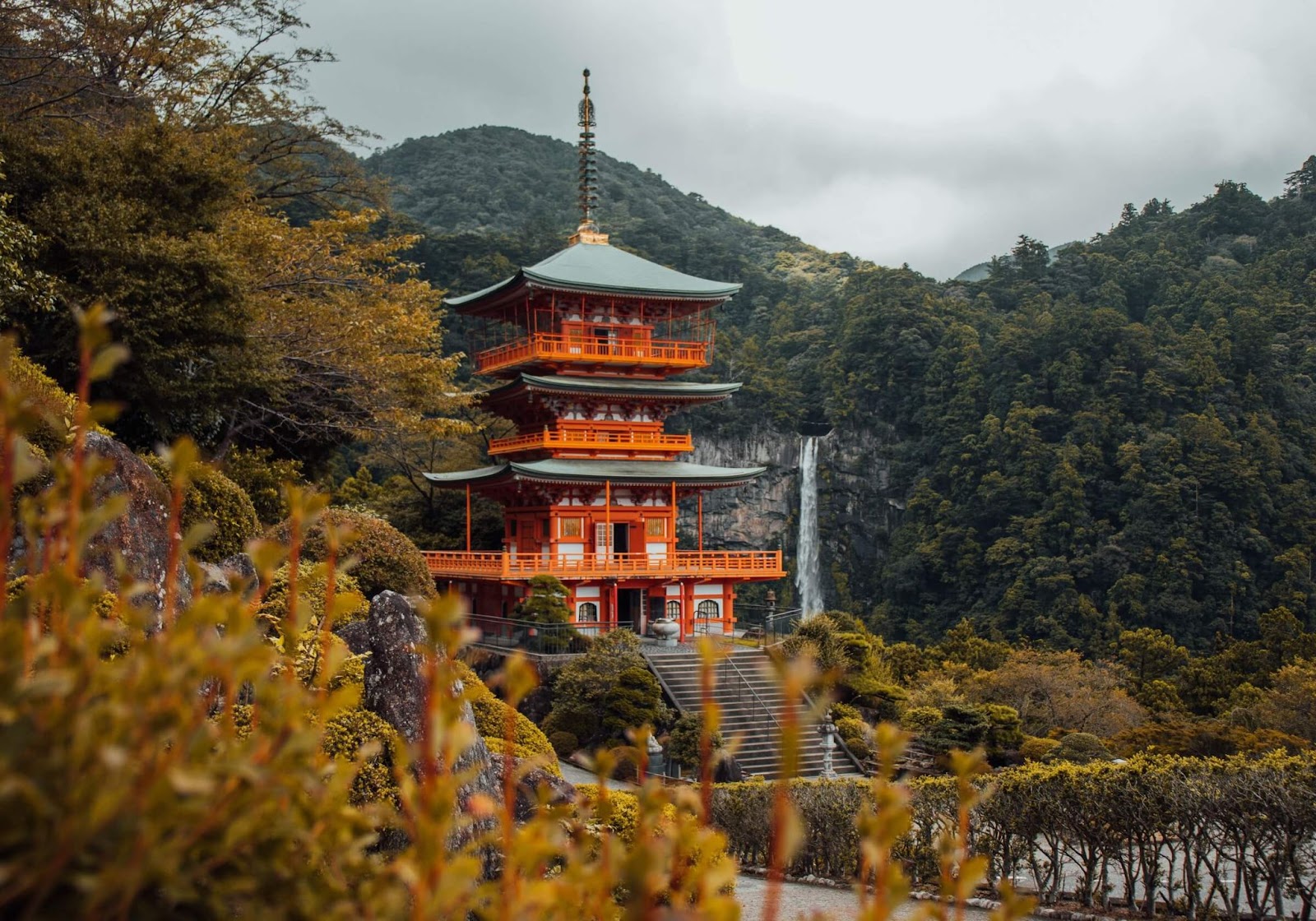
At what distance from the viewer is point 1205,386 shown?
153ft

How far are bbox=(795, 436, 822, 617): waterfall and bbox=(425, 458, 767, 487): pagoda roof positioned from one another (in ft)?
86.5

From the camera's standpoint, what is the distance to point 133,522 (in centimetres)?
774

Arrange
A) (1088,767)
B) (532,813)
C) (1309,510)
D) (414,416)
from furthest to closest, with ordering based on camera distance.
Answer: (1309,510), (414,416), (1088,767), (532,813)

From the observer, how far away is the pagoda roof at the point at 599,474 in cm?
2197

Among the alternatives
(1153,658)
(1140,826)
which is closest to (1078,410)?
(1153,658)

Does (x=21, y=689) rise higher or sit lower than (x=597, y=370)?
lower

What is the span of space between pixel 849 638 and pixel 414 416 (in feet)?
30.8

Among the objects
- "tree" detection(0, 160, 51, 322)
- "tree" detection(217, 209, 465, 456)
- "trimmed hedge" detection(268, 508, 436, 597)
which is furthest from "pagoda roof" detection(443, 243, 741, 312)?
"tree" detection(0, 160, 51, 322)

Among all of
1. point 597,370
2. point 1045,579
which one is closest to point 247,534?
point 597,370

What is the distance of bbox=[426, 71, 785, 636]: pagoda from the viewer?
74.4ft

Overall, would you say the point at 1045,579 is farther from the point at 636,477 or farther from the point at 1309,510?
the point at 636,477

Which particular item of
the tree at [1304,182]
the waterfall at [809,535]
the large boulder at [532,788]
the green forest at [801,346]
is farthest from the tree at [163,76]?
the tree at [1304,182]

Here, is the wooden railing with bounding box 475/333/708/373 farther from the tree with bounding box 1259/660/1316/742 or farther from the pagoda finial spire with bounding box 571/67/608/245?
the tree with bounding box 1259/660/1316/742

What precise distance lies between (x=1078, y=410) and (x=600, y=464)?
32733 mm
